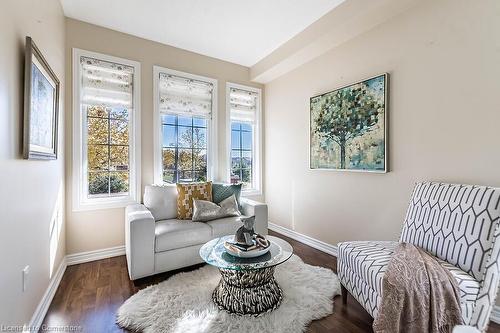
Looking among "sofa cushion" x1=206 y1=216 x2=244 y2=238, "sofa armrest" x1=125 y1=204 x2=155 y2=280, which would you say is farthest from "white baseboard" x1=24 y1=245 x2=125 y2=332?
"sofa cushion" x1=206 y1=216 x2=244 y2=238

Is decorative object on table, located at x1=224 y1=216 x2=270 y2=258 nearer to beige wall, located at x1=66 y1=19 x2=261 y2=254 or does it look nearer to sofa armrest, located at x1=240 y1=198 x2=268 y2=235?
sofa armrest, located at x1=240 y1=198 x2=268 y2=235

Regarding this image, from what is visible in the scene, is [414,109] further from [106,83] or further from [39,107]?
[106,83]

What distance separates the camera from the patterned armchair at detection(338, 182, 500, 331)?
54.4 inches

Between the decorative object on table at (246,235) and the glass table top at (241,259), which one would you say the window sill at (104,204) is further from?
the decorative object on table at (246,235)

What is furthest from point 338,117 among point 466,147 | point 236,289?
point 236,289

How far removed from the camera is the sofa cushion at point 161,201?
113 inches

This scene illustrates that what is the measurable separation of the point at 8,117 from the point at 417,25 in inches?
125

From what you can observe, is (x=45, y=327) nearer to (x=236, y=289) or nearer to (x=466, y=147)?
(x=236, y=289)

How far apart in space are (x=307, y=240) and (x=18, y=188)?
10.2ft

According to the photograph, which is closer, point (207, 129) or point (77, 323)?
point (77, 323)

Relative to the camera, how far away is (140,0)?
2.44m

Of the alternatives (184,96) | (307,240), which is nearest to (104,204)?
(184,96)

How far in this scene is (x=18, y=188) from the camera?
145 centimetres

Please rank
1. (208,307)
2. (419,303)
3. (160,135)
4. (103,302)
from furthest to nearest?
(160,135), (103,302), (208,307), (419,303)
